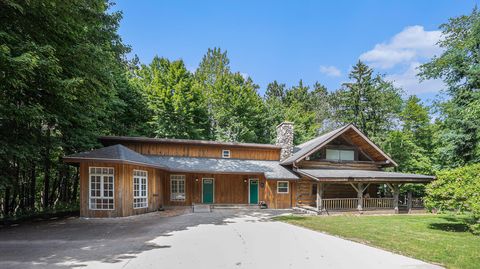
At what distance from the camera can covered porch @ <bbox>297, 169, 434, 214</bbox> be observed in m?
16.4

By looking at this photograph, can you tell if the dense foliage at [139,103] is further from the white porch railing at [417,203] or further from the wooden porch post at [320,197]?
the wooden porch post at [320,197]

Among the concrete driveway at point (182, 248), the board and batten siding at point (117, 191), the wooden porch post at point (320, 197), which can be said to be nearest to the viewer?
the concrete driveway at point (182, 248)

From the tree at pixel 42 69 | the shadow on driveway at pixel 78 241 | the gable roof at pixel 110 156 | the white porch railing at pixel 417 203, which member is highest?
the tree at pixel 42 69

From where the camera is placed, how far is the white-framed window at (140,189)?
1391 cm

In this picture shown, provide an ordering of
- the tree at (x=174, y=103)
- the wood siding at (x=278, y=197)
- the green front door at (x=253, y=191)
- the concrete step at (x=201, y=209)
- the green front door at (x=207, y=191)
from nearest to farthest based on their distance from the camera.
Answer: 1. the concrete step at (x=201, y=209)
2. the wood siding at (x=278, y=197)
3. the green front door at (x=207, y=191)
4. the green front door at (x=253, y=191)
5. the tree at (x=174, y=103)

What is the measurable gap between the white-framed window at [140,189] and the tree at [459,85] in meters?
18.9

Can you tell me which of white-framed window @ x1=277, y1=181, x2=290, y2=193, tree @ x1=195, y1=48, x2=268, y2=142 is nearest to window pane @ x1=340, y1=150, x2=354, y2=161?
white-framed window @ x1=277, y1=181, x2=290, y2=193

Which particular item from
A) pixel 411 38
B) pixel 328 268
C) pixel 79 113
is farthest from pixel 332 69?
pixel 328 268

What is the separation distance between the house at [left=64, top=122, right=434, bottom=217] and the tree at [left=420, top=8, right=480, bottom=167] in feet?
9.28

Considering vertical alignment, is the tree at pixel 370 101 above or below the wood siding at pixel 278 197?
above

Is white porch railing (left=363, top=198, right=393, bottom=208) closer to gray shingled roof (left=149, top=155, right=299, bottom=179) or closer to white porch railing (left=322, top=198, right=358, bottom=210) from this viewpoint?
white porch railing (left=322, top=198, right=358, bottom=210)

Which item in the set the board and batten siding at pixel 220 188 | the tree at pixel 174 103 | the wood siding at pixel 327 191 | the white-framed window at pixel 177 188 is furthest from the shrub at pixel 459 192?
the tree at pixel 174 103

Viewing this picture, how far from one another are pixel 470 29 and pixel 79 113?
80.4 ft

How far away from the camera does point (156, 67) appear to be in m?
32.1
